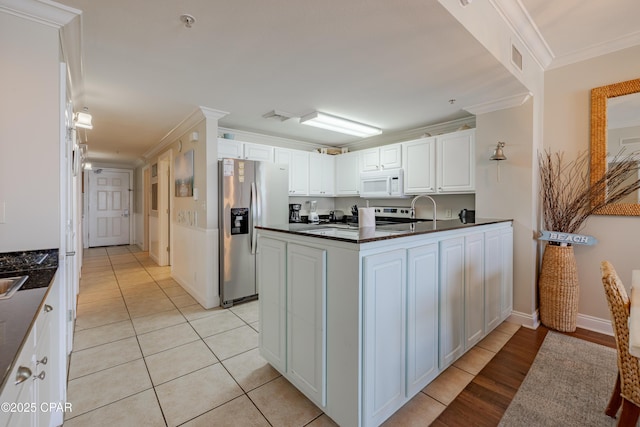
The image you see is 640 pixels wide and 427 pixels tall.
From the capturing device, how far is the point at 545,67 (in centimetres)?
289

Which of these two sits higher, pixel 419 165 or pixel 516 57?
pixel 516 57

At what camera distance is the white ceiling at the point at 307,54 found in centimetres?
165

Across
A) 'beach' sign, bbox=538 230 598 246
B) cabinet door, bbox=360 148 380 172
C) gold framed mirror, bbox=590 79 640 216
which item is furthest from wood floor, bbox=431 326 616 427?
cabinet door, bbox=360 148 380 172

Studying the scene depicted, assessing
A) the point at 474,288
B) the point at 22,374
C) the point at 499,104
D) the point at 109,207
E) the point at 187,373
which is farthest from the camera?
the point at 109,207

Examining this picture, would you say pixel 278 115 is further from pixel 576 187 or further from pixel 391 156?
pixel 576 187

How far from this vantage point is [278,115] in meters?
3.47

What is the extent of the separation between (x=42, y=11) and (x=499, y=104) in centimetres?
368

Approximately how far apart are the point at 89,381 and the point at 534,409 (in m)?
2.97

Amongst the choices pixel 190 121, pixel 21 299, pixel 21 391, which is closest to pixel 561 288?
pixel 21 391

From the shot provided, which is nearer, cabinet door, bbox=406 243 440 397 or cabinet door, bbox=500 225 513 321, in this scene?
cabinet door, bbox=406 243 440 397

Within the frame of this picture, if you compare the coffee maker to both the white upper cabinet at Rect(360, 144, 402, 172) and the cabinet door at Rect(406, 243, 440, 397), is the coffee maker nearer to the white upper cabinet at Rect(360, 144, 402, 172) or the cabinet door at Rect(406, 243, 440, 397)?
the white upper cabinet at Rect(360, 144, 402, 172)

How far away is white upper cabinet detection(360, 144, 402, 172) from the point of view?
13.5ft

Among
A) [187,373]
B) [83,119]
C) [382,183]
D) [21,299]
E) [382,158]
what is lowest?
[187,373]

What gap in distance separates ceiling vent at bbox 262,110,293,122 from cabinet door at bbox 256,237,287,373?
1.89m
